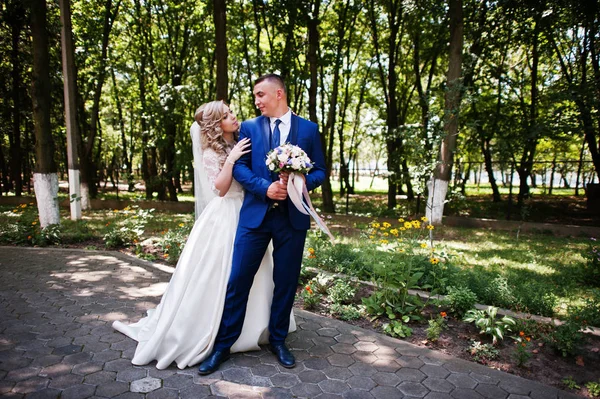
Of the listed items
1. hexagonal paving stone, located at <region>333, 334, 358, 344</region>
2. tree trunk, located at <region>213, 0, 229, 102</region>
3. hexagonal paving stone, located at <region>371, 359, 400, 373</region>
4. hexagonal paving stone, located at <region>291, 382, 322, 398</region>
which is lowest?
hexagonal paving stone, located at <region>371, 359, 400, 373</region>

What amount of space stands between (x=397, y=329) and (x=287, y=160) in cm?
229

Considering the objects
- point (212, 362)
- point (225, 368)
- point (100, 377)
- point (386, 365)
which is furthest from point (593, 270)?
point (100, 377)

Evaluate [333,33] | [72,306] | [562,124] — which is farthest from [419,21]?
[72,306]

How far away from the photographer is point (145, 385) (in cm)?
282

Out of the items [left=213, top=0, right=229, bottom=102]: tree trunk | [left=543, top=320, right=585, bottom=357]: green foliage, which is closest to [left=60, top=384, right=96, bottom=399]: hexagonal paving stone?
[left=543, top=320, right=585, bottom=357]: green foliage

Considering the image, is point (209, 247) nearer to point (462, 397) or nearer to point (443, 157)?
point (462, 397)

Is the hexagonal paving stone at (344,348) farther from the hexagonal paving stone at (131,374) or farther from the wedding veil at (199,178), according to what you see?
the wedding veil at (199,178)

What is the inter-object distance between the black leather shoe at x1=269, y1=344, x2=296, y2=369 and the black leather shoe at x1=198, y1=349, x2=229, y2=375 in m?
0.45

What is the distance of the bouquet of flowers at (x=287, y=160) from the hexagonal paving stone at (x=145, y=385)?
1.96 meters

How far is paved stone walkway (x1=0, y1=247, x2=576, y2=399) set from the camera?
9.16 ft

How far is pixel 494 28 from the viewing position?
12367 mm

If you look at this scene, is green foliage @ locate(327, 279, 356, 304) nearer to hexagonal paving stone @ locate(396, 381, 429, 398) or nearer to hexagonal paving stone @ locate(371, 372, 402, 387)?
hexagonal paving stone @ locate(371, 372, 402, 387)

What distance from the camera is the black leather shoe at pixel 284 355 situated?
3.18m

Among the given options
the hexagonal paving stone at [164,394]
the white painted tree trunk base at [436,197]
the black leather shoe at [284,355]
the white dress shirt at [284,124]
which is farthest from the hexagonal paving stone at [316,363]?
the white painted tree trunk base at [436,197]
